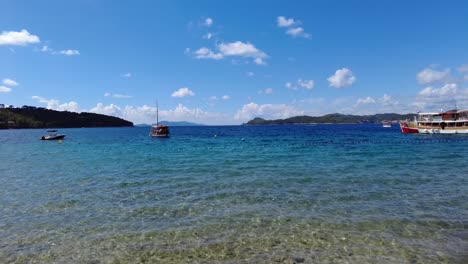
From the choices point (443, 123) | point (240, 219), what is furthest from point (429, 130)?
point (240, 219)

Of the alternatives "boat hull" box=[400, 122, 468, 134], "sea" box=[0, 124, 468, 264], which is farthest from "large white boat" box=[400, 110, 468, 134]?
"sea" box=[0, 124, 468, 264]

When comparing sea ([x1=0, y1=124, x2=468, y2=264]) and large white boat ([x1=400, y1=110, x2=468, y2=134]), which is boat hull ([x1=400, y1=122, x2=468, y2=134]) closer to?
large white boat ([x1=400, y1=110, x2=468, y2=134])

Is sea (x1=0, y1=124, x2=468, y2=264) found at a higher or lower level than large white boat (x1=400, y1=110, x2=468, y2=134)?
lower

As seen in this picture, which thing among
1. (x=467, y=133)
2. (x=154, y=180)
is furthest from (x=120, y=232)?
(x=467, y=133)

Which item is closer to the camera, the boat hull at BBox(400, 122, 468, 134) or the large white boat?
the boat hull at BBox(400, 122, 468, 134)

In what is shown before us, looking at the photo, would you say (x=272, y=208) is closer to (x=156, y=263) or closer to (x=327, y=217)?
(x=327, y=217)

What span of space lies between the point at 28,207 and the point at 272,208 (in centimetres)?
1176

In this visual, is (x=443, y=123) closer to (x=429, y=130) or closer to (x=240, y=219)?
(x=429, y=130)

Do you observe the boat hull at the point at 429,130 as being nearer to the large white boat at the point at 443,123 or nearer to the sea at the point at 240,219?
the large white boat at the point at 443,123

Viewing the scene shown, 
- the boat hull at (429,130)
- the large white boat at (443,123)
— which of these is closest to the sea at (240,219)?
the boat hull at (429,130)

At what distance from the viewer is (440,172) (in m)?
24.8

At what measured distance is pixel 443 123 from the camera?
91.6 metres

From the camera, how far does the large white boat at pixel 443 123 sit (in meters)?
87.8

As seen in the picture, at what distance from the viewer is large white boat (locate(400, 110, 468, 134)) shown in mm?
87825
